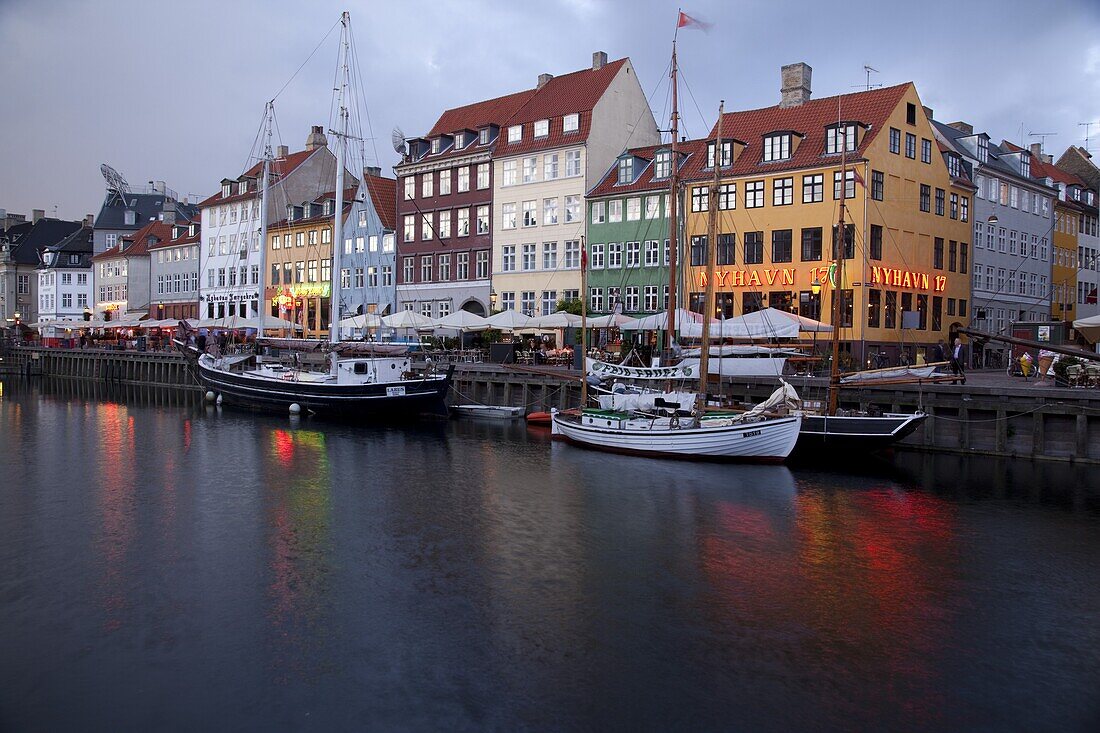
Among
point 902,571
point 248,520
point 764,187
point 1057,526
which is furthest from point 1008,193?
point 248,520

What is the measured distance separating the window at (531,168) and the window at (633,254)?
8.86 meters

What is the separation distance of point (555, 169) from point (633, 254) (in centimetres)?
831

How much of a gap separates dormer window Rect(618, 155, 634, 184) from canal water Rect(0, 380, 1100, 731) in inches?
1233

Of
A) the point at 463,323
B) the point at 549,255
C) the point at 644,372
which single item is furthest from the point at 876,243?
the point at 463,323

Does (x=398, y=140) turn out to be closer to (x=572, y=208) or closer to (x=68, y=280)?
(x=572, y=208)

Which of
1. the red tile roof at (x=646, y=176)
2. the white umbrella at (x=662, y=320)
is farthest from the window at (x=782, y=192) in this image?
the white umbrella at (x=662, y=320)

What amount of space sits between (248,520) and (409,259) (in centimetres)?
4860

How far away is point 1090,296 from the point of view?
65.0m

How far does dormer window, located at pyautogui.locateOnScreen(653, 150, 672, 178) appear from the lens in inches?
2166

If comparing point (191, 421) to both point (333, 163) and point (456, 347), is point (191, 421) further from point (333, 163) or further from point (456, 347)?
point (333, 163)

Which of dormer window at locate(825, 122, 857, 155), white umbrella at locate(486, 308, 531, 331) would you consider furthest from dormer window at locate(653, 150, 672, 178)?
white umbrella at locate(486, 308, 531, 331)

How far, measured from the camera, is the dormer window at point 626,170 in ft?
187

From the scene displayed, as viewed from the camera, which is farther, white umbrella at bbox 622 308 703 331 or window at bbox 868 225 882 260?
window at bbox 868 225 882 260

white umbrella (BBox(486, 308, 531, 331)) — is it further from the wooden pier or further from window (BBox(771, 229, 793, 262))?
window (BBox(771, 229, 793, 262))
